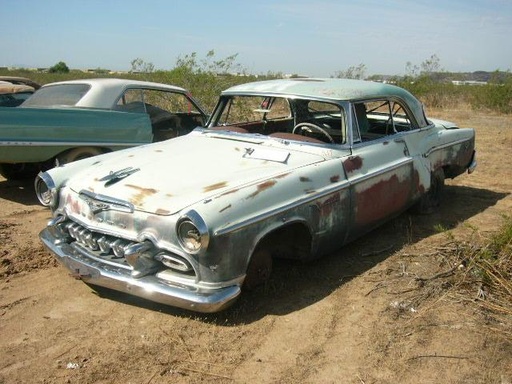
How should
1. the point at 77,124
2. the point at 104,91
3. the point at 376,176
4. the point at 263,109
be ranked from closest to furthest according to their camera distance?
the point at 376,176 < the point at 263,109 < the point at 77,124 < the point at 104,91

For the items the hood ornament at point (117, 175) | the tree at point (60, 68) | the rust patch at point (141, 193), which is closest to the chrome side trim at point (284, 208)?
the rust patch at point (141, 193)

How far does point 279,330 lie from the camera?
3246 millimetres

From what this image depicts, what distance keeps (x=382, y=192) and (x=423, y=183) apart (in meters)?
0.88

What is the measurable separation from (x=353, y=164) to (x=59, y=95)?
4385 mm

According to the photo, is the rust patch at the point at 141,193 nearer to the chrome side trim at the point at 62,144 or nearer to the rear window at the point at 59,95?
the chrome side trim at the point at 62,144

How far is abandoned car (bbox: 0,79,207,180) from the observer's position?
18.9 ft

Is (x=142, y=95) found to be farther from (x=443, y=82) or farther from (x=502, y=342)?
(x=443, y=82)

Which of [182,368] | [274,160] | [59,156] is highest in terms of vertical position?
[274,160]

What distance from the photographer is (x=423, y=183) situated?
16.6 feet

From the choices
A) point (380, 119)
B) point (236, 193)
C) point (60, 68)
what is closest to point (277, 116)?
point (380, 119)

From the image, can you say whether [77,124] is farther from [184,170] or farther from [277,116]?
[184,170]

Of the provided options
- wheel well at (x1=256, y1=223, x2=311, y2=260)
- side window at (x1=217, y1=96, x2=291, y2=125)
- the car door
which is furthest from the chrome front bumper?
side window at (x1=217, y1=96, x2=291, y2=125)

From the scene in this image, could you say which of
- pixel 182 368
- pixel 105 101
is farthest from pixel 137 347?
pixel 105 101

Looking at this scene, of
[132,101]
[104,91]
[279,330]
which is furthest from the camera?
[132,101]
